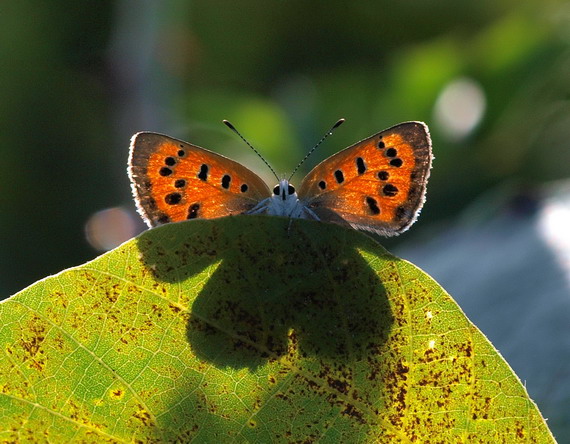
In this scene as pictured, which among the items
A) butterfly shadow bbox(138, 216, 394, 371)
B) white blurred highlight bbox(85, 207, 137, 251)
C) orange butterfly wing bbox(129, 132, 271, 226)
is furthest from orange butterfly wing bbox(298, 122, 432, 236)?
white blurred highlight bbox(85, 207, 137, 251)

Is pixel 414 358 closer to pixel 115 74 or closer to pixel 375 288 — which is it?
pixel 375 288

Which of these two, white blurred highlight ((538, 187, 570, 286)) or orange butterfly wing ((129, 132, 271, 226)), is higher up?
white blurred highlight ((538, 187, 570, 286))

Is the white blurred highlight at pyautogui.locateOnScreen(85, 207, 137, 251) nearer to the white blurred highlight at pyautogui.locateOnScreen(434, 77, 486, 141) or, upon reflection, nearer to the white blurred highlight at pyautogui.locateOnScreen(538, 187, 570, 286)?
the white blurred highlight at pyautogui.locateOnScreen(434, 77, 486, 141)

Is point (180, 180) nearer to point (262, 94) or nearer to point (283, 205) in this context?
point (283, 205)

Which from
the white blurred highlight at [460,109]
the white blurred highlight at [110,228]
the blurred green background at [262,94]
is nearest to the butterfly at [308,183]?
the blurred green background at [262,94]

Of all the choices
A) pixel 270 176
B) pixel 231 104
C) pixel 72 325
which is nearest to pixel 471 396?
pixel 72 325

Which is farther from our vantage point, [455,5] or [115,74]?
[455,5]
